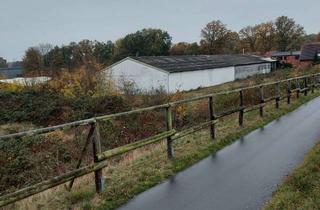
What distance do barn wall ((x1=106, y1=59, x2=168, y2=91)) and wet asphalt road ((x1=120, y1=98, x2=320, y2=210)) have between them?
33389 mm

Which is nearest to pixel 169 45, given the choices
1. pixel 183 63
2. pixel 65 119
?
pixel 183 63

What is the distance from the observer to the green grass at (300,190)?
17.4 ft

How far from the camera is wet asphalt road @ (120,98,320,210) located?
582cm

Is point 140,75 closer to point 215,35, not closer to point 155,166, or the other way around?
point 155,166

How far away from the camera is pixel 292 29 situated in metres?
106

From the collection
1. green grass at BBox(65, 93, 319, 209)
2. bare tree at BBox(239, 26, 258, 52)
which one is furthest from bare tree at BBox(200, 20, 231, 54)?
green grass at BBox(65, 93, 319, 209)

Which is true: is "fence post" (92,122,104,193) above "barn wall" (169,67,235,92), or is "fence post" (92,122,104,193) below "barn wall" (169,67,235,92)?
above

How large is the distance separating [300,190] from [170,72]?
124 ft

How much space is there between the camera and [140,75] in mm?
46750

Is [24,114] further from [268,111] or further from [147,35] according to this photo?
[147,35]

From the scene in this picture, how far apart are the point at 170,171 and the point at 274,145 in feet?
11.0

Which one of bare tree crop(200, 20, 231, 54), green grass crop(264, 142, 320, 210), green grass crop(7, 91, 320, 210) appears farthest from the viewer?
bare tree crop(200, 20, 231, 54)

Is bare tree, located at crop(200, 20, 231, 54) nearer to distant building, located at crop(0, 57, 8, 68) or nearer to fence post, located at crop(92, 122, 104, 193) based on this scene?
distant building, located at crop(0, 57, 8, 68)

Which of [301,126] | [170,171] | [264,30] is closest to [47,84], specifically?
[301,126]
